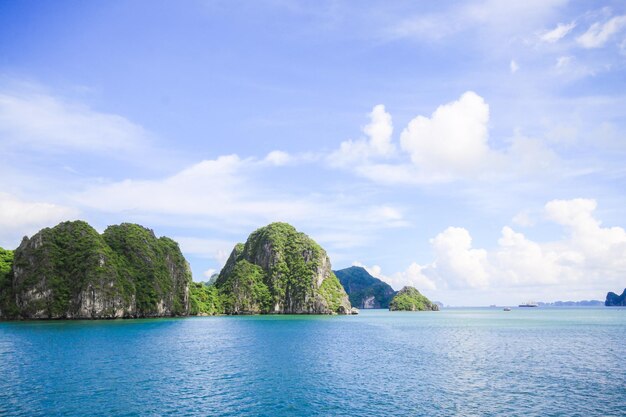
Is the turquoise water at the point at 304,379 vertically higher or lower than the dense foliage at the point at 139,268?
lower

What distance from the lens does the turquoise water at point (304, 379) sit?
41031mm

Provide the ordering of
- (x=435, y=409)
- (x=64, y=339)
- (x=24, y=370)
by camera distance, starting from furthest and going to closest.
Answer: (x=64, y=339) < (x=24, y=370) < (x=435, y=409)

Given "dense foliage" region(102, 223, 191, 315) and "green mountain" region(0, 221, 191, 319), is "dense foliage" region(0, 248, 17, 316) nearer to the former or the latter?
"green mountain" region(0, 221, 191, 319)

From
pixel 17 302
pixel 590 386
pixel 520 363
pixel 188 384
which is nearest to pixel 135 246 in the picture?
pixel 17 302

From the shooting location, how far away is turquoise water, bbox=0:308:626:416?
4103 cm

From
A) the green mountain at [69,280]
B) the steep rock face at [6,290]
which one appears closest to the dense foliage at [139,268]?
the green mountain at [69,280]

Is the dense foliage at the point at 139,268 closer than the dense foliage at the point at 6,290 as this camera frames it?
No

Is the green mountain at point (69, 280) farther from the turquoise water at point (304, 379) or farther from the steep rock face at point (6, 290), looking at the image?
the turquoise water at point (304, 379)

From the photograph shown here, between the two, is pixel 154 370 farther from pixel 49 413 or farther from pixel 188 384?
pixel 49 413

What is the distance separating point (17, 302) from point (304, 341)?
12525 centimetres

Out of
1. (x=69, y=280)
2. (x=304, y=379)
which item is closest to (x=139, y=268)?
(x=69, y=280)

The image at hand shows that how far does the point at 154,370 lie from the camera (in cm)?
5891

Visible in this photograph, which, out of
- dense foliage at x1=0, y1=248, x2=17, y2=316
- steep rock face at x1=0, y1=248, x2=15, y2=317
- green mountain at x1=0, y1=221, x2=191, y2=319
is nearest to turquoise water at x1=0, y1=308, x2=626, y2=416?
green mountain at x1=0, y1=221, x2=191, y2=319

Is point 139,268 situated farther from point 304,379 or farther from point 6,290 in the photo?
point 304,379
